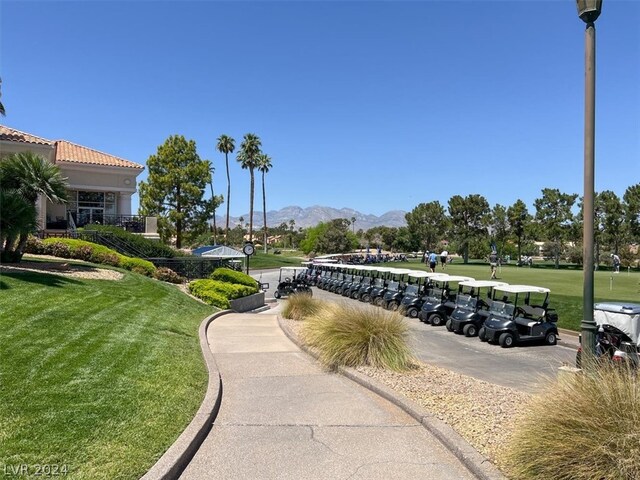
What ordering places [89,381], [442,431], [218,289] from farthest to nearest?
[218,289] → [89,381] → [442,431]

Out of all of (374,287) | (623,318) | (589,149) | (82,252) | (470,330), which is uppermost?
(589,149)

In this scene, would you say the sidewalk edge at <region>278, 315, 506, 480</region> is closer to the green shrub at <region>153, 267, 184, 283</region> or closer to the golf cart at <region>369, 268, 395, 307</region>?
the green shrub at <region>153, 267, 184, 283</region>

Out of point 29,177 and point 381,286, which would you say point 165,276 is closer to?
point 29,177

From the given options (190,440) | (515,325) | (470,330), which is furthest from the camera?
(470,330)

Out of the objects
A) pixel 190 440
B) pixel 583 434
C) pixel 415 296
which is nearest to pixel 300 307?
pixel 415 296

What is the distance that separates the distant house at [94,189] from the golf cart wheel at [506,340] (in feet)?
69.7

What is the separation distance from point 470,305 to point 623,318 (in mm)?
5667

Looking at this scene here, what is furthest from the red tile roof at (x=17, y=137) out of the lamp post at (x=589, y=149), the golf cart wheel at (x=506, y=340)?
the lamp post at (x=589, y=149)

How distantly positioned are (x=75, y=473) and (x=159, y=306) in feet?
29.3

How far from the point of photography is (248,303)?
60.4 ft

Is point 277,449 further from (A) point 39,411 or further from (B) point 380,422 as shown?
(A) point 39,411

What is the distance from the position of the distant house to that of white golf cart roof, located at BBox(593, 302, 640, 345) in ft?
77.4

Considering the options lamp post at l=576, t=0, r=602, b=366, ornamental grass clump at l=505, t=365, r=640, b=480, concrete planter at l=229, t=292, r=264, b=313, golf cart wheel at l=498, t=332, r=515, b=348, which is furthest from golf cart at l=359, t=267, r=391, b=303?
ornamental grass clump at l=505, t=365, r=640, b=480

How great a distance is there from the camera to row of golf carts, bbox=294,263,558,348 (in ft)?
42.9
